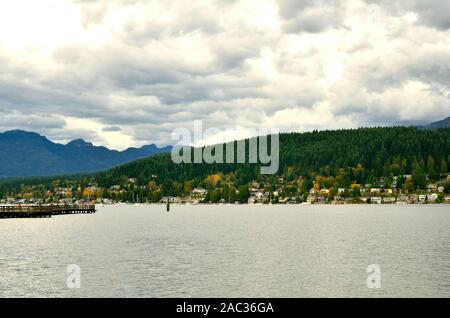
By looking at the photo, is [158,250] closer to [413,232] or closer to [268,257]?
[268,257]

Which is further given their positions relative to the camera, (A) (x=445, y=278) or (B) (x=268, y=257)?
(B) (x=268, y=257)

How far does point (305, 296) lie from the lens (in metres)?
50.2

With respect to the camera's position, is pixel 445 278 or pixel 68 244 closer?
pixel 445 278

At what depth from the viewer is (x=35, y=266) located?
67.1 metres

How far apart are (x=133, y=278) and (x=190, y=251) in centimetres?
2415

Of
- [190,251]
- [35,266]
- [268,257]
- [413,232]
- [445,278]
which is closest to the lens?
[445,278]
